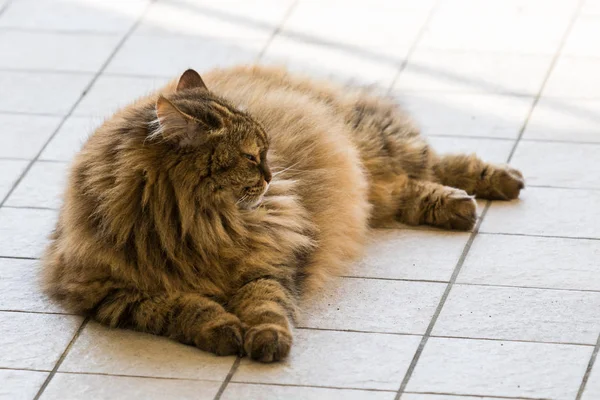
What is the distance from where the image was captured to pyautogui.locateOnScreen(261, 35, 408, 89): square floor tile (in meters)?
5.64

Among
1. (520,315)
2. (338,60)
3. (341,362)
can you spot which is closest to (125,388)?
(341,362)

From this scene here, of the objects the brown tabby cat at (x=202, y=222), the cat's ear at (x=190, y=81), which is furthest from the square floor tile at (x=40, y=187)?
the cat's ear at (x=190, y=81)

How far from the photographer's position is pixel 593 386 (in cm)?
345

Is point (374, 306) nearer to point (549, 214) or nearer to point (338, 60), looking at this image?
point (549, 214)

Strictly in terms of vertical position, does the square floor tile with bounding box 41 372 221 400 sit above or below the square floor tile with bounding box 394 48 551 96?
below

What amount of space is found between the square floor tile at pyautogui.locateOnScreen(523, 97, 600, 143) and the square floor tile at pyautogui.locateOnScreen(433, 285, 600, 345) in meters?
1.25

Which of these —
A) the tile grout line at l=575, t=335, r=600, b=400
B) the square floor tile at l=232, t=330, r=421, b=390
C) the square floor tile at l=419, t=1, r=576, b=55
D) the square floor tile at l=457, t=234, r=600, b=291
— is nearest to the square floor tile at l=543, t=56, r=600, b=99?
the square floor tile at l=419, t=1, r=576, b=55

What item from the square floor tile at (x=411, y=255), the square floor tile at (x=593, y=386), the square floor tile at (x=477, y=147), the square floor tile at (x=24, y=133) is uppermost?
the square floor tile at (x=593, y=386)

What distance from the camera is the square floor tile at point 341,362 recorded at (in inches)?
140

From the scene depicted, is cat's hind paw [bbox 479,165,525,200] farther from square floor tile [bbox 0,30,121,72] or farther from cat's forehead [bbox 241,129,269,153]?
square floor tile [bbox 0,30,121,72]

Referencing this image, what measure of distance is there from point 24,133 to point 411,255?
203 centimetres

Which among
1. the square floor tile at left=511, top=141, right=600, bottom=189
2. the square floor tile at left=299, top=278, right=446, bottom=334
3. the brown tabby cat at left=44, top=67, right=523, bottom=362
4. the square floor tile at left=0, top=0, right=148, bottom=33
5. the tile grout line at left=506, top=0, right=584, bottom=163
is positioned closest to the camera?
the brown tabby cat at left=44, top=67, right=523, bottom=362

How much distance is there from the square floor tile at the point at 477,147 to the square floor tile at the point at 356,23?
101 cm

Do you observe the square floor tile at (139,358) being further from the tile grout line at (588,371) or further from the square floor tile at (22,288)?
the tile grout line at (588,371)
